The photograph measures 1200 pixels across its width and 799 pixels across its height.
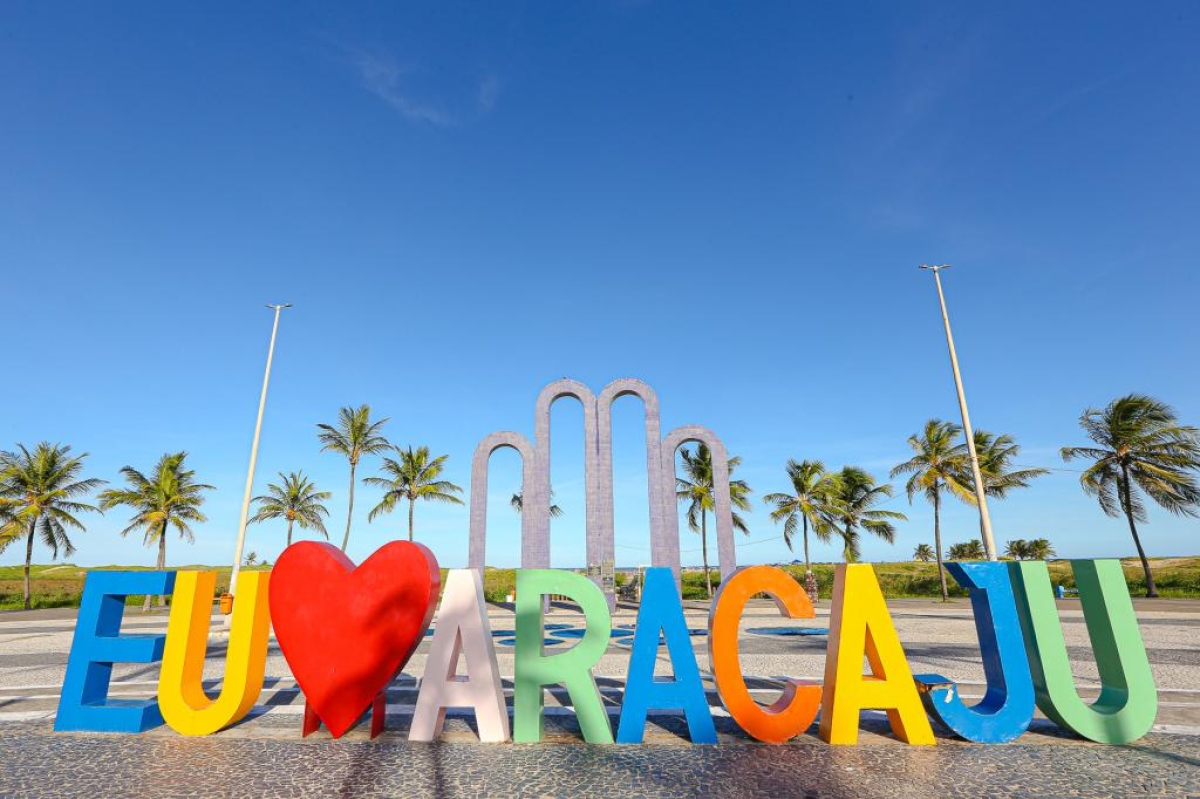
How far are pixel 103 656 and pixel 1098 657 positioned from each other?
41.3 ft

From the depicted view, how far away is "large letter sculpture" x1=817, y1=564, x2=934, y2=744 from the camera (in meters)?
6.65

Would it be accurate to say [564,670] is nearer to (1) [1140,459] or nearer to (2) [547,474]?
(2) [547,474]

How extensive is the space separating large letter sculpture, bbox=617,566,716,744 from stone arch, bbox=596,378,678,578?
504 inches

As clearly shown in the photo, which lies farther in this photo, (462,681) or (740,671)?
(462,681)

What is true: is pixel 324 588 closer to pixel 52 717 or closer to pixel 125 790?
pixel 125 790

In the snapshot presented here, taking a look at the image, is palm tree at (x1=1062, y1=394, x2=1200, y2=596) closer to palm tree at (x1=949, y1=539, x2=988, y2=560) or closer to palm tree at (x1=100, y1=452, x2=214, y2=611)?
palm tree at (x1=949, y1=539, x2=988, y2=560)

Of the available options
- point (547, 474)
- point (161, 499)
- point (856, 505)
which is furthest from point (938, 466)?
point (161, 499)

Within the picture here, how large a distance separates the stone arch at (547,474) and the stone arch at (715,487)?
2.67 m

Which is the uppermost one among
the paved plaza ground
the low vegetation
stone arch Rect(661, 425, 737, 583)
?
stone arch Rect(661, 425, 737, 583)

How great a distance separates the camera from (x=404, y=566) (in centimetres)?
724

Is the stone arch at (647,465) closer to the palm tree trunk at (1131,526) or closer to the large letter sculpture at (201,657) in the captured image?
the large letter sculpture at (201,657)

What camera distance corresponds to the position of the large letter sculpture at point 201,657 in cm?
712

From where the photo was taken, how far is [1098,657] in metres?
6.95

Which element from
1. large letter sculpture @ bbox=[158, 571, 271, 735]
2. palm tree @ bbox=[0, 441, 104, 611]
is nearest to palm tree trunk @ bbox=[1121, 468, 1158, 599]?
large letter sculpture @ bbox=[158, 571, 271, 735]
